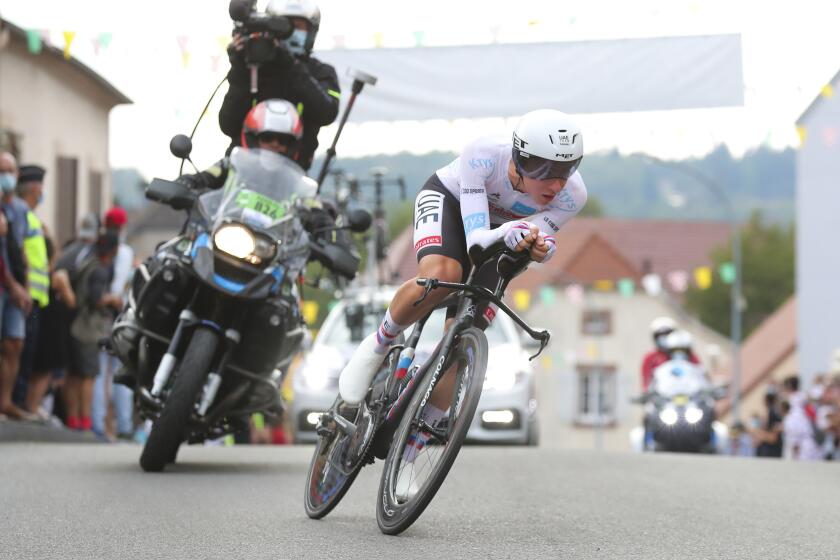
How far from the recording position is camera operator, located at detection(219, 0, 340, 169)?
10.4 m

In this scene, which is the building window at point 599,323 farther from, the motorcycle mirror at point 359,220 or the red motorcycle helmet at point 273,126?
the motorcycle mirror at point 359,220

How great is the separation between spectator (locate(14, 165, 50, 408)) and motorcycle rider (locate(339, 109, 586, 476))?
6075 mm

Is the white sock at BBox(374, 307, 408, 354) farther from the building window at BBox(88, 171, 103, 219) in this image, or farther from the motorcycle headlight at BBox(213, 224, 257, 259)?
the building window at BBox(88, 171, 103, 219)

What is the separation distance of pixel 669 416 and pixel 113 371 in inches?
249

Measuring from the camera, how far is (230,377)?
9609 mm

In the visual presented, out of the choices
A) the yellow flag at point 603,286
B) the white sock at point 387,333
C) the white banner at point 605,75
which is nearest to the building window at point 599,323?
the yellow flag at point 603,286

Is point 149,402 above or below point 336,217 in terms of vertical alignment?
below

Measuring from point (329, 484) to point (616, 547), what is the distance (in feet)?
4.25

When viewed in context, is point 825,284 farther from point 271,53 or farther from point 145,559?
point 145,559

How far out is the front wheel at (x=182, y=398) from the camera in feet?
29.3

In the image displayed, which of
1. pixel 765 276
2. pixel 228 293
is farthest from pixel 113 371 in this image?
pixel 765 276

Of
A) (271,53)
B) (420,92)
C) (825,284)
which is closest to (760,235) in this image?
(825,284)

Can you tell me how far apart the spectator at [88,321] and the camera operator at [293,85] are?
448cm

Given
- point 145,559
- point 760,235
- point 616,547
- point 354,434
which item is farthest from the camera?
point 760,235
